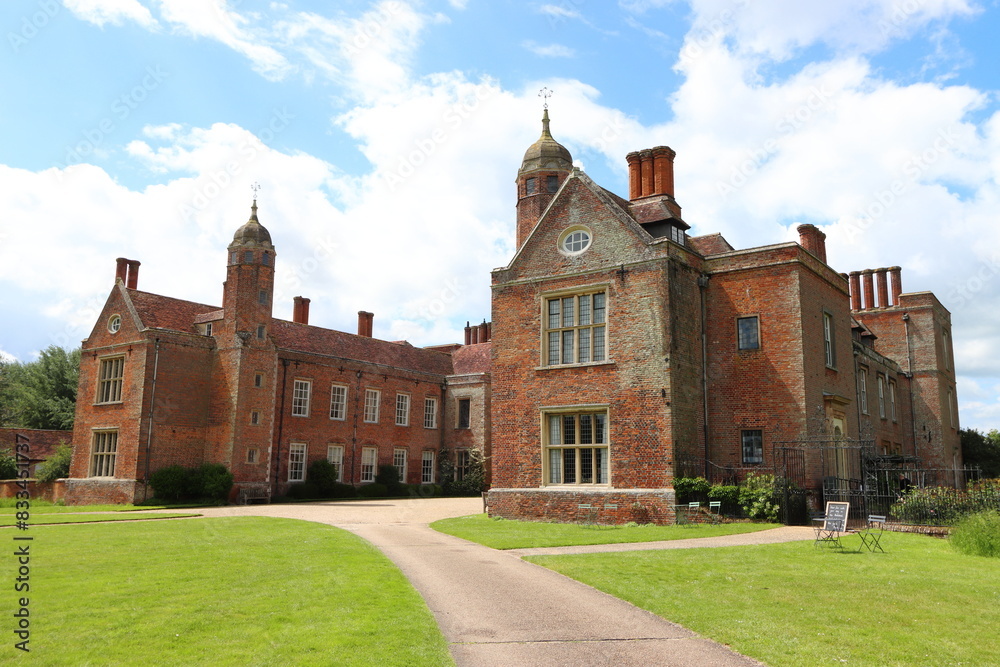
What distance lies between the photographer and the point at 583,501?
21391 millimetres

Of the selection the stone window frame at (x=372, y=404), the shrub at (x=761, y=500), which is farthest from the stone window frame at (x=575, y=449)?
the stone window frame at (x=372, y=404)

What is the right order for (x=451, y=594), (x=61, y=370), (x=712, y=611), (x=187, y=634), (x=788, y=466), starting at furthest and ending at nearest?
(x=61, y=370)
(x=788, y=466)
(x=451, y=594)
(x=712, y=611)
(x=187, y=634)

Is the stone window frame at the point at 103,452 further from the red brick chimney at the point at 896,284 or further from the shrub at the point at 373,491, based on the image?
the red brick chimney at the point at 896,284

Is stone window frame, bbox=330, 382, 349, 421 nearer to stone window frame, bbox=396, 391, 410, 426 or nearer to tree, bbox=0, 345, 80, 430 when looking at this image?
stone window frame, bbox=396, 391, 410, 426

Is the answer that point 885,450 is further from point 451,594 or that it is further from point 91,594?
point 91,594

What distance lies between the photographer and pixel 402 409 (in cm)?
4072

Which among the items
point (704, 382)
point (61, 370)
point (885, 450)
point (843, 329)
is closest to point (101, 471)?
point (61, 370)

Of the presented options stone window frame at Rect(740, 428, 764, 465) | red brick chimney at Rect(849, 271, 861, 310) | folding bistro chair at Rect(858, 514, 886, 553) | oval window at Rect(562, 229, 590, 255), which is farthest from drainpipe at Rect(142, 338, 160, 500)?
red brick chimney at Rect(849, 271, 861, 310)

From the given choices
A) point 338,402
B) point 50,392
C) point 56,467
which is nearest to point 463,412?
point 338,402

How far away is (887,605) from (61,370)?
51225mm

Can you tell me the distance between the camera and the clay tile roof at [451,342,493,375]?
4462 centimetres

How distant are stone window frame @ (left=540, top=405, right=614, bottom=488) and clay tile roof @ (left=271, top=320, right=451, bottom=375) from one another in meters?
16.4

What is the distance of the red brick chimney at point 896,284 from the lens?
38.7m

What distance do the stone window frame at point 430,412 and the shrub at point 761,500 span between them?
80.0 feet
